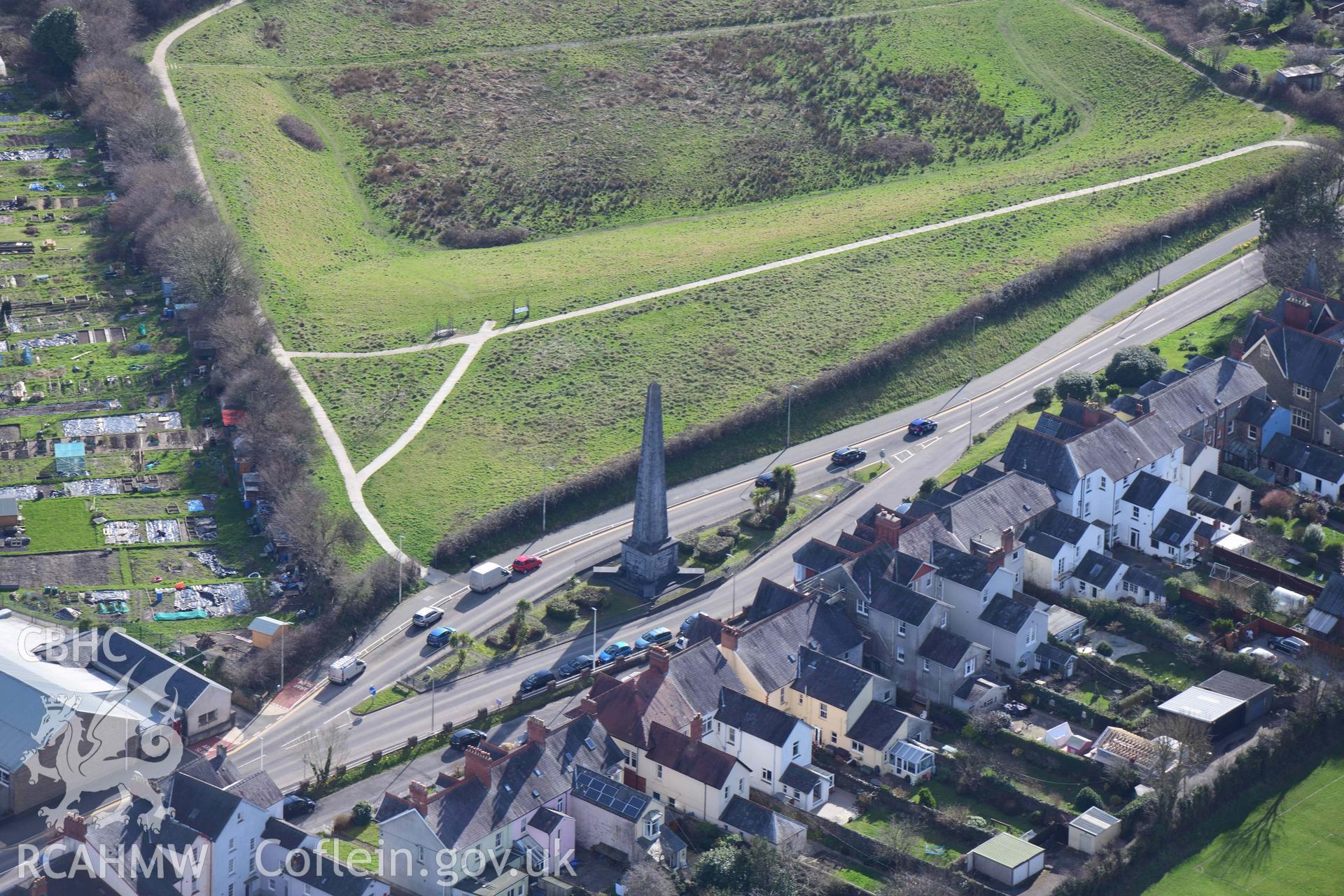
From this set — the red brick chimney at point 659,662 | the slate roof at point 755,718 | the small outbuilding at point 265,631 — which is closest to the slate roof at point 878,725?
the slate roof at point 755,718

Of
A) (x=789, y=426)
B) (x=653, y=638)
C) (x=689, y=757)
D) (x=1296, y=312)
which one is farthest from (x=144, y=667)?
(x=1296, y=312)

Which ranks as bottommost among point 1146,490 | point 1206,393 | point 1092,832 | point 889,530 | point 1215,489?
point 1092,832

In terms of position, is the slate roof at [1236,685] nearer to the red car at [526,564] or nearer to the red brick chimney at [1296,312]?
the red brick chimney at [1296,312]

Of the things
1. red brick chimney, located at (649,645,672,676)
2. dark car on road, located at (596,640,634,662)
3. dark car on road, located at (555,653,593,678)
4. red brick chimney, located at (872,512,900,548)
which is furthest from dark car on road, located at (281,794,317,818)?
red brick chimney, located at (872,512,900,548)

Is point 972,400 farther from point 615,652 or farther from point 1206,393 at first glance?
point 615,652

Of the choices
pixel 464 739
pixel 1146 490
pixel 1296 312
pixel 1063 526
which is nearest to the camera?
pixel 464 739

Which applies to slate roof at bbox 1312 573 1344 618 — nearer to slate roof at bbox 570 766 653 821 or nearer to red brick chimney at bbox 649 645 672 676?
red brick chimney at bbox 649 645 672 676
